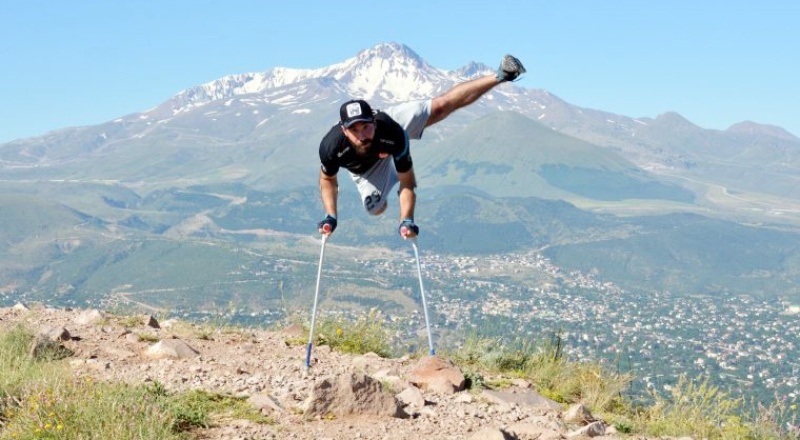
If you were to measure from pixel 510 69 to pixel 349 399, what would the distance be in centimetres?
461

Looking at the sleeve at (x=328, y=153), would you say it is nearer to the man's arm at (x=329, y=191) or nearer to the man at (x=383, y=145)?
the man at (x=383, y=145)

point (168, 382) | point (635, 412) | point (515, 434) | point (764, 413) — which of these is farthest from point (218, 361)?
point (764, 413)

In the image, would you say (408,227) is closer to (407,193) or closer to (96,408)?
(407,193)

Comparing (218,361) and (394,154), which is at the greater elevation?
(394,154)

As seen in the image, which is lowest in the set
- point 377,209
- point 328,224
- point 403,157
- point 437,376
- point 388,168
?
point 437,376

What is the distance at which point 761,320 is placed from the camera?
458 ft

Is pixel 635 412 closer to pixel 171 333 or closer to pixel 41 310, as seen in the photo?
pixel 171 333

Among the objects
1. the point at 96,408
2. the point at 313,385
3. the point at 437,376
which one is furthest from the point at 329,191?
the point at 96,408

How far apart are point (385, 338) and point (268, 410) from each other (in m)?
4.04

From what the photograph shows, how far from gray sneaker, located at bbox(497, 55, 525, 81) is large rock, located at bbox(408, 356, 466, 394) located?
3.50 metres

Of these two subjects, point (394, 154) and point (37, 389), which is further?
point (394, 154)

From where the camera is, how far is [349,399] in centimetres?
723

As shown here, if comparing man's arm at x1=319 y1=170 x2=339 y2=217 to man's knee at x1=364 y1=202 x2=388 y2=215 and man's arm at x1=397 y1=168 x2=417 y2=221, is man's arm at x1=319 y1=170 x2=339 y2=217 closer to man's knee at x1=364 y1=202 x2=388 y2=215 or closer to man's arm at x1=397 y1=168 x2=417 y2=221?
man's knee at x1=364 y1=202 x2=388 y2=215

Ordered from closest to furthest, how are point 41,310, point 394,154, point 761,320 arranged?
1. point 394,154
2. point 41,310
3. point 761,320
